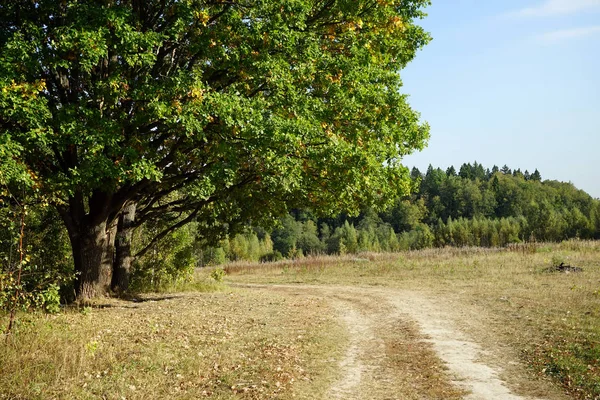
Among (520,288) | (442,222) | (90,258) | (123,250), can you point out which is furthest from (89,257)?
(442,222)

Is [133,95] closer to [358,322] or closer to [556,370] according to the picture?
[358,322]

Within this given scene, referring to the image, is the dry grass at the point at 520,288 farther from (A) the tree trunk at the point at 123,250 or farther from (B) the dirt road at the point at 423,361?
(A) the tree trunk at the point at 123,250

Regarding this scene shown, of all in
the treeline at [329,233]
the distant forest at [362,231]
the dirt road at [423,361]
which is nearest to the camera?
the dirt road at [423,361]

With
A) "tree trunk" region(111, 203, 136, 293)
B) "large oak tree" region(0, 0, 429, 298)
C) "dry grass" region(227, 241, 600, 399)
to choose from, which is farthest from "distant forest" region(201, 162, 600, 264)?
"large oak tree" region(0, 0, 429, 298)

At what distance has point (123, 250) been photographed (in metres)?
17.7

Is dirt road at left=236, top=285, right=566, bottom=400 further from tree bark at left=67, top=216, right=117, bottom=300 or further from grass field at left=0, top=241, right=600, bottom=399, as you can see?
tree bark at left=67, top=216, right=117, bottom=300

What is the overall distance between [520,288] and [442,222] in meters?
100

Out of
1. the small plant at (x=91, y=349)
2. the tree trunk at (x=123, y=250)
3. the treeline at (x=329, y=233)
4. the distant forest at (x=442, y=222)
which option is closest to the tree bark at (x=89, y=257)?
the treeline at (x=329, y=233)

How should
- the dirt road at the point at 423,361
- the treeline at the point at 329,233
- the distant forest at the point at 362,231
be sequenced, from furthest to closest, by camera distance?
the distant forest at the point at 362,231
the treeline at the point at 329,233
the dirt road at the point at 423,361

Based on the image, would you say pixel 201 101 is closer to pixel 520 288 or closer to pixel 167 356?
pixel 167 356

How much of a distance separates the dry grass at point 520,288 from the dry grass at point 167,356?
394 cm

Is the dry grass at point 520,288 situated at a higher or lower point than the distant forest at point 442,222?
lower

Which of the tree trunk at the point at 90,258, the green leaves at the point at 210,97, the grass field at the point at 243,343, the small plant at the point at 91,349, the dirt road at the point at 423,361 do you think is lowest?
the dirt road at the point at 423,361

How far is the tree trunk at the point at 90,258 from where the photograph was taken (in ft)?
48.3
